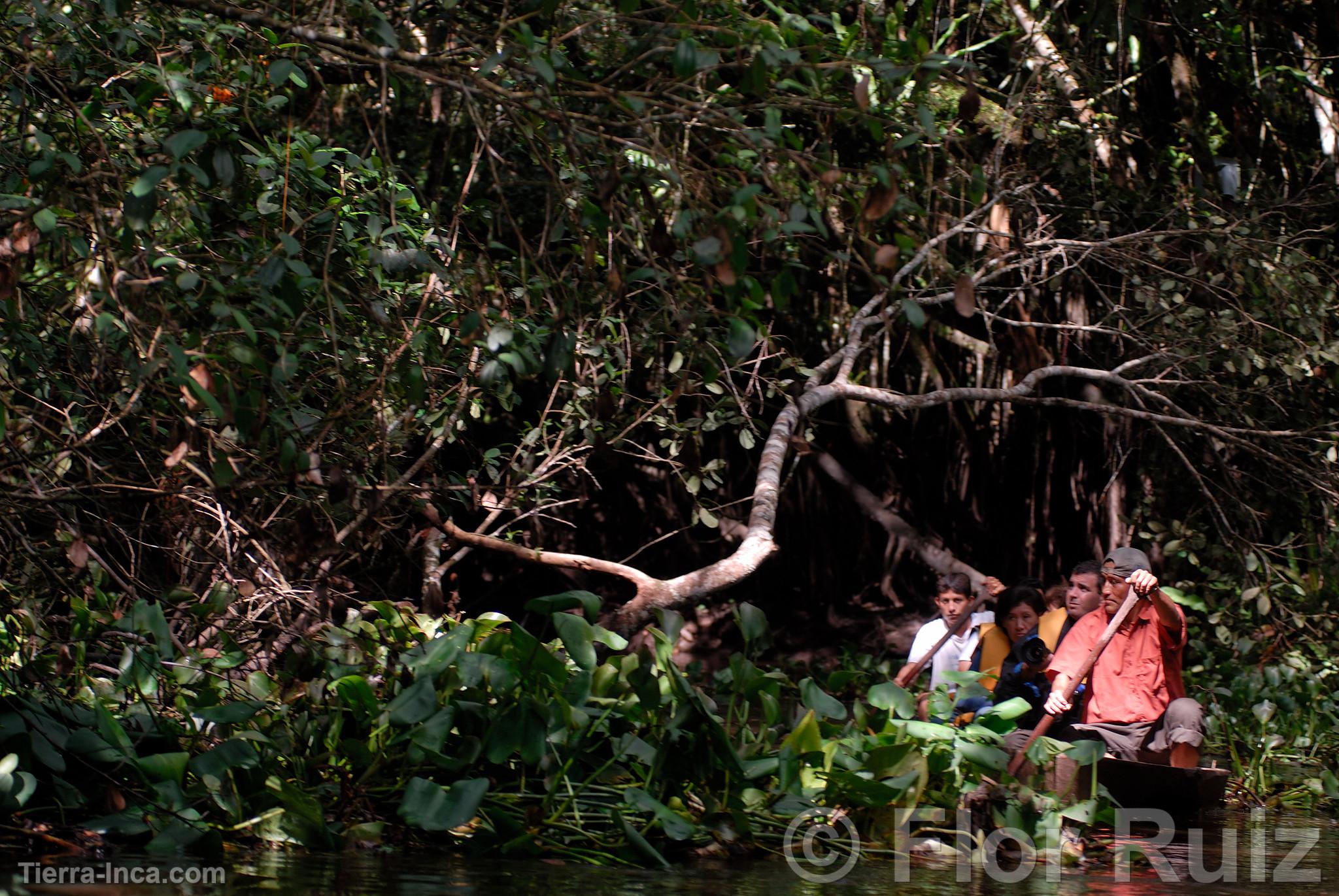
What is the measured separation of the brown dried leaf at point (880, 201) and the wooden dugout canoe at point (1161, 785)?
9.22 feet

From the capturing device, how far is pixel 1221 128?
357 inches

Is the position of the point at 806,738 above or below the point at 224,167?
below

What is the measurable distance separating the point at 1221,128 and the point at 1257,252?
7.37 feet

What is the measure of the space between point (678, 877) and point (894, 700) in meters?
1.06

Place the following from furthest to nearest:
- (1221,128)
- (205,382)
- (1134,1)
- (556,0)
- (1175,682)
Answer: (1221,128), (1134,1), (1175,682), (556,0), (205,382)

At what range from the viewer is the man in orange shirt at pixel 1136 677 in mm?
5469

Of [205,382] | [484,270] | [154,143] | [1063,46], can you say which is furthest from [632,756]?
[1063,46]

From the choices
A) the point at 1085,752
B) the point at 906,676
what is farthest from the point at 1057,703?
the point at 1085,752

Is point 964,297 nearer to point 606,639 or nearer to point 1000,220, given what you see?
point 606,639

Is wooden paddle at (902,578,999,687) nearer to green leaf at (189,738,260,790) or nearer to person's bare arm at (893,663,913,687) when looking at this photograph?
person's bare arm at (893,663,913,687)

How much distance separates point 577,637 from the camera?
4168 millimetres

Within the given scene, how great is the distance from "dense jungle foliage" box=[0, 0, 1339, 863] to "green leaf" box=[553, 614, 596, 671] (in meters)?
0.05

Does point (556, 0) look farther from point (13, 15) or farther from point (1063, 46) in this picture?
point (1063, 46)

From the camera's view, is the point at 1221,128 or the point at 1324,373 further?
the point at 1221,128
